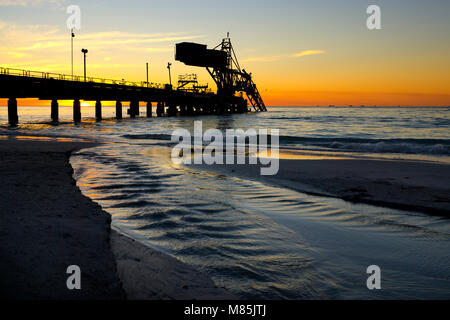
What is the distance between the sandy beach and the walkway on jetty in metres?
38.2

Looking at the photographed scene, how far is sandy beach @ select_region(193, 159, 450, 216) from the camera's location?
7795 millimetres

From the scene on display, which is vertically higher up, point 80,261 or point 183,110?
point 183,110

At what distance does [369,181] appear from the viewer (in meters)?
9.95

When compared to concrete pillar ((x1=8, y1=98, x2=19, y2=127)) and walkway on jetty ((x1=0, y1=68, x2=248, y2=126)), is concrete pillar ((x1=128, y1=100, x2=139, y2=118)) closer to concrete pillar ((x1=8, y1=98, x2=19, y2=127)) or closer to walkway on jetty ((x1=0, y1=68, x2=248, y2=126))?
walkway on jetty ((x1=0, y1=68, x2=248, y2=126))

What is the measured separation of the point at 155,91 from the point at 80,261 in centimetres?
7060

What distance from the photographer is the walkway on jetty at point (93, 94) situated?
41062 mm

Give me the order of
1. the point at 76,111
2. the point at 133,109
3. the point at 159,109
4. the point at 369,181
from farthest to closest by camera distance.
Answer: the point at 159,109 → the point at 133,109 → the point at 76,111 → the point at 369,181

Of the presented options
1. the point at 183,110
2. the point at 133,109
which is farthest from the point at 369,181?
the point at 183,110

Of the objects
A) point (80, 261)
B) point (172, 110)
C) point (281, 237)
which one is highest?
point (172, 110)

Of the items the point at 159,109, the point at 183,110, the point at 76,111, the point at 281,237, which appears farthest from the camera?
the point at 183,110

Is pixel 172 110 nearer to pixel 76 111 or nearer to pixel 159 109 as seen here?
pixel 159 109

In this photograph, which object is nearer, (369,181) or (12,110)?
(369,181)

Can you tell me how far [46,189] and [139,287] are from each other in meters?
4.71
